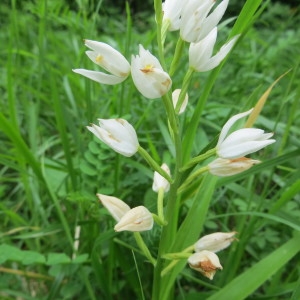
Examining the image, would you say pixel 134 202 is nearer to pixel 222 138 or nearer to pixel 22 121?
pixel 222 138

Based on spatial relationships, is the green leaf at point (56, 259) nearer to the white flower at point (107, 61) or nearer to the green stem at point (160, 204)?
the green stem at point (160, 204)

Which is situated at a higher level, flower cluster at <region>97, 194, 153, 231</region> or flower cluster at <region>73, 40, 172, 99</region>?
flower cluster at <region>73, 40, 172, 99</region>

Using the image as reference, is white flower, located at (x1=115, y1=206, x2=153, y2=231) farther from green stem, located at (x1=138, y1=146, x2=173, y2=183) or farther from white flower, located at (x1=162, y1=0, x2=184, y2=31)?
white flower, located at (x1=162, y1=0, x2=184, y2=31)

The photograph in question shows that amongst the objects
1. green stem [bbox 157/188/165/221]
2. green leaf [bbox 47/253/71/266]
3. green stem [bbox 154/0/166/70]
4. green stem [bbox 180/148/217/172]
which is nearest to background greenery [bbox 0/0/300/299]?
green leaf [bbox 47/253/71/266]

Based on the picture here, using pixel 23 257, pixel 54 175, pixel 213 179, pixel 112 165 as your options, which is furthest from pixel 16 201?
pixel 213 179

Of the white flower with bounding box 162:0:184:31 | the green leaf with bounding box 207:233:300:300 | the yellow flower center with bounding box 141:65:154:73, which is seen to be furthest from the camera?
the green leaf with bounding box 207:233:300:300

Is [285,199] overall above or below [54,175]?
above

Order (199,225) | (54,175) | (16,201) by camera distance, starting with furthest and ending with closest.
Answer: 1. (16,201)
2. (54,175)
3. (199,225)

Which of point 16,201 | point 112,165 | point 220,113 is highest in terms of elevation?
point 220,113
